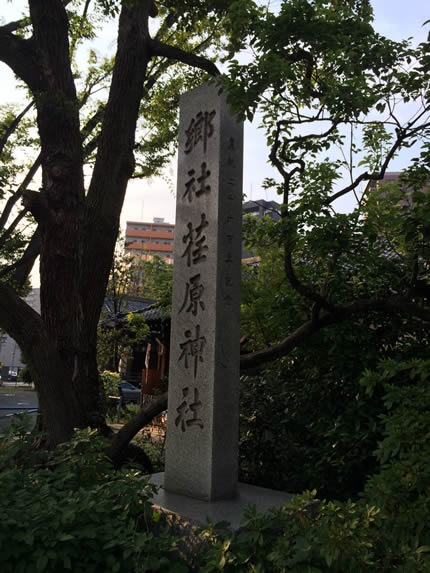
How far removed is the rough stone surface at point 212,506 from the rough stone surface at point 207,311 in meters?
0.11

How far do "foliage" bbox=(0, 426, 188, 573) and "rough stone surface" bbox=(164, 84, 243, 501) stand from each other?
2.75 feet

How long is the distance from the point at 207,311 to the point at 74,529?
1932 mm

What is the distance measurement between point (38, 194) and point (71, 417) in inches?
104

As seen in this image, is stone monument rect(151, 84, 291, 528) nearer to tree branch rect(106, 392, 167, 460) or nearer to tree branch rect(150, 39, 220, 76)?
tree branch rect(106, 392, 167, 460)

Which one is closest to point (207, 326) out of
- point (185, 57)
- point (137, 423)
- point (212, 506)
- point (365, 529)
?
point (212, 506)

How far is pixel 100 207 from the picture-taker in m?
6.49

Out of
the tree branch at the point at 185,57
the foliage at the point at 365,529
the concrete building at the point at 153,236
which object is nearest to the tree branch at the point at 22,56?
the tree branch at the point at 185,57

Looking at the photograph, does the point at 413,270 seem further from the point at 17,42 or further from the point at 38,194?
the point at 17,42

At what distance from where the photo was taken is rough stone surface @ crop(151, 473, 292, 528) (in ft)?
11.3

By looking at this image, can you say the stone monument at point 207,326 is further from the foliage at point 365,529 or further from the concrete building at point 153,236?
the concrete building at point 153,236

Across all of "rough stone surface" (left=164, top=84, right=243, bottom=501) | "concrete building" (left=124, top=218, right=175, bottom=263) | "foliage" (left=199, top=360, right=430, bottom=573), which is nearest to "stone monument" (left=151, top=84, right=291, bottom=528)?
"rough stone surface" (left=164, top=84, right=243, bottom=501)

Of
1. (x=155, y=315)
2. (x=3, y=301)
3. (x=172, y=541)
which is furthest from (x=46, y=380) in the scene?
(x=155, y=315)

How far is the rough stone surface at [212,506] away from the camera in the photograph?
Result: 11.3 feet

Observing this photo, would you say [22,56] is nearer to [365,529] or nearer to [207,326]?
[207,326]
